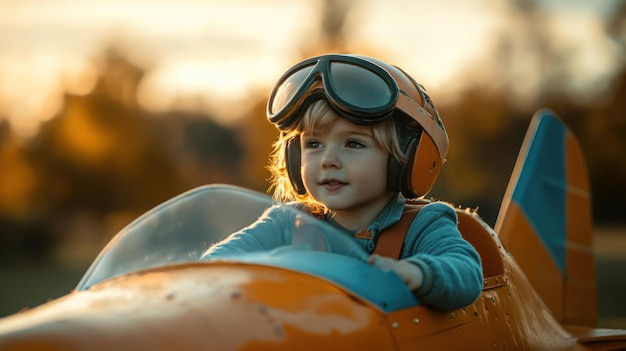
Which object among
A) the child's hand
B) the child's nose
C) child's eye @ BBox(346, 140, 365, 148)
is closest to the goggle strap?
child's eye @ BBox(346, 140, 365, 148)

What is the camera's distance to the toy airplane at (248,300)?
8.68 feet

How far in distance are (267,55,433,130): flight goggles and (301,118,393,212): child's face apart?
4.0 inches

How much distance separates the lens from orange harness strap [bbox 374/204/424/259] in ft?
13.1

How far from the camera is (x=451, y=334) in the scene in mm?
3564

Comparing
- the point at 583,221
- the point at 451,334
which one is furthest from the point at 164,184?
the point at 451,334

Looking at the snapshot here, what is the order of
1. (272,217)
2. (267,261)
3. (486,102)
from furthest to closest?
(486,102) < (272,217) < (267,261)

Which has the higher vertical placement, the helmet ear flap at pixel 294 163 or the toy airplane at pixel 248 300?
the helmet ear flap at pixel 294 163

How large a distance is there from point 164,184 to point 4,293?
21426 millimetres

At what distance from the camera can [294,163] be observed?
14.5 feet

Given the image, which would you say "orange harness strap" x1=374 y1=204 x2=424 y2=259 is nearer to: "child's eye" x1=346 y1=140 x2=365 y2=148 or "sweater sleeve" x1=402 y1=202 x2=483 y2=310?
"sweater sleeve" x1=402 y1=202 x2=483 y2=310

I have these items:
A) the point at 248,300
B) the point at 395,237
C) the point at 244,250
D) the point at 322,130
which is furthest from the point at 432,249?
the point at 248,300

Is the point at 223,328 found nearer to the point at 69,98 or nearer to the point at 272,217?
the point at 272,217

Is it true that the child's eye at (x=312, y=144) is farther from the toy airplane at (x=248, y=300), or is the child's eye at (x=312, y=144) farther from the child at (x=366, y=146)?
the toy airplane at (x=248, y=300)

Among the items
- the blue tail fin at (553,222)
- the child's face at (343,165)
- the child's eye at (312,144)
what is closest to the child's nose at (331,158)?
the child's face at (343,165)
